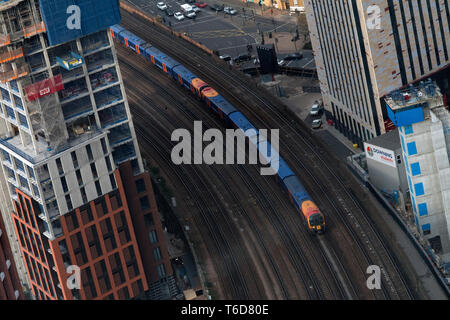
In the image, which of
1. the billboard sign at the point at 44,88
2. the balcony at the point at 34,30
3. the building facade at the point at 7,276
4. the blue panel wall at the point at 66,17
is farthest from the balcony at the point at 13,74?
the building facade at the point at 7,276

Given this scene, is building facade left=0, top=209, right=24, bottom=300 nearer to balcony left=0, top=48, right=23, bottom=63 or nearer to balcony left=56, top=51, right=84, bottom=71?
balcony left=0, top=48, right=23, bottom=63

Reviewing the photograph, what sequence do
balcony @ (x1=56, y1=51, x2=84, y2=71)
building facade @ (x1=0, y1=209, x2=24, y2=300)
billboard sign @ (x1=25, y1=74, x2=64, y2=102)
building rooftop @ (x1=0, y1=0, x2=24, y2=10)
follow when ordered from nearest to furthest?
building rooftop @ (x1=0, y1=0, x2=24, y2=10) < building facade @ (x1=0, y1=209, x2=24, y2=300) < billboard sign @ (x1=25, y1=74, x2=64, y2=102) < balcony @ (x1=56, y1=51, x2=84, y2=71)

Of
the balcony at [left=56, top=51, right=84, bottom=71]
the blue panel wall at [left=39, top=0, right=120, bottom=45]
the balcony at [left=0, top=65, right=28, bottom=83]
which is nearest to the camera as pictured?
the balcony at [left=0, top=65, right=28, bottom=83]

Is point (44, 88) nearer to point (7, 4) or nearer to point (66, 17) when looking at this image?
point (66, 17)

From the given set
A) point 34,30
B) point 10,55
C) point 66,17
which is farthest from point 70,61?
point 10,55

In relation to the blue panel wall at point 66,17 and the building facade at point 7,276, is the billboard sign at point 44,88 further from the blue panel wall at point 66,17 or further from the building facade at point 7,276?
the building facade at point 7,276

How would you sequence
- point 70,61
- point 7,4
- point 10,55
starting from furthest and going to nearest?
point 70,61 → point 10,55 → point 7,4

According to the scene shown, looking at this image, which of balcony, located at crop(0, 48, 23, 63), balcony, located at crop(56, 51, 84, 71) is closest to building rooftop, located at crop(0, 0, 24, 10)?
balcony, located at crop(0, 48, 23, 63)
